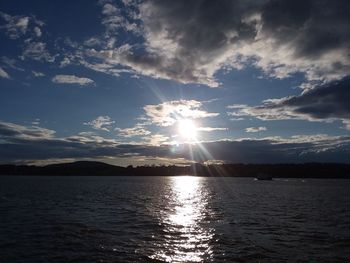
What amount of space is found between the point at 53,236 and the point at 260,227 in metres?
22.4

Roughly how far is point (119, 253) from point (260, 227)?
2031 centimetres

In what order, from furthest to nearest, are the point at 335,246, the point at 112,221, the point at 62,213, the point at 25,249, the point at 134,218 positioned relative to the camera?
the point at 62,213 < the point at 134,218 < the point at 112,221 < the point at 335,246 < the point at 25,249

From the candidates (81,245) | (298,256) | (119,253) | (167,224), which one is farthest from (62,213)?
(298,256)

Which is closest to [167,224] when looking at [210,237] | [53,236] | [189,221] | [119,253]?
[189,221]

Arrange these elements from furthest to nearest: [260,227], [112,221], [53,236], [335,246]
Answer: [112,221] < [260,227] < [53,236] < [335,246]

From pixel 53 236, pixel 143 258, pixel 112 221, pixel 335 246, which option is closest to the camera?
pixel 143 258

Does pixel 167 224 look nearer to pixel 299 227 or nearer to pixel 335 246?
pixel 299 227

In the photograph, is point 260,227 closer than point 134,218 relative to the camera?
Yes

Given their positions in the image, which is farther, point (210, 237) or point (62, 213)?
point (62, 213)

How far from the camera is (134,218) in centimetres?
5497

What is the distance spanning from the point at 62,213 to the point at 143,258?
3145cm

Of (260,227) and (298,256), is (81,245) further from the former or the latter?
(260,227)

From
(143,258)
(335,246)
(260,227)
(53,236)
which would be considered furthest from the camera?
(260,227)

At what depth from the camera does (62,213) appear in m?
58.7
